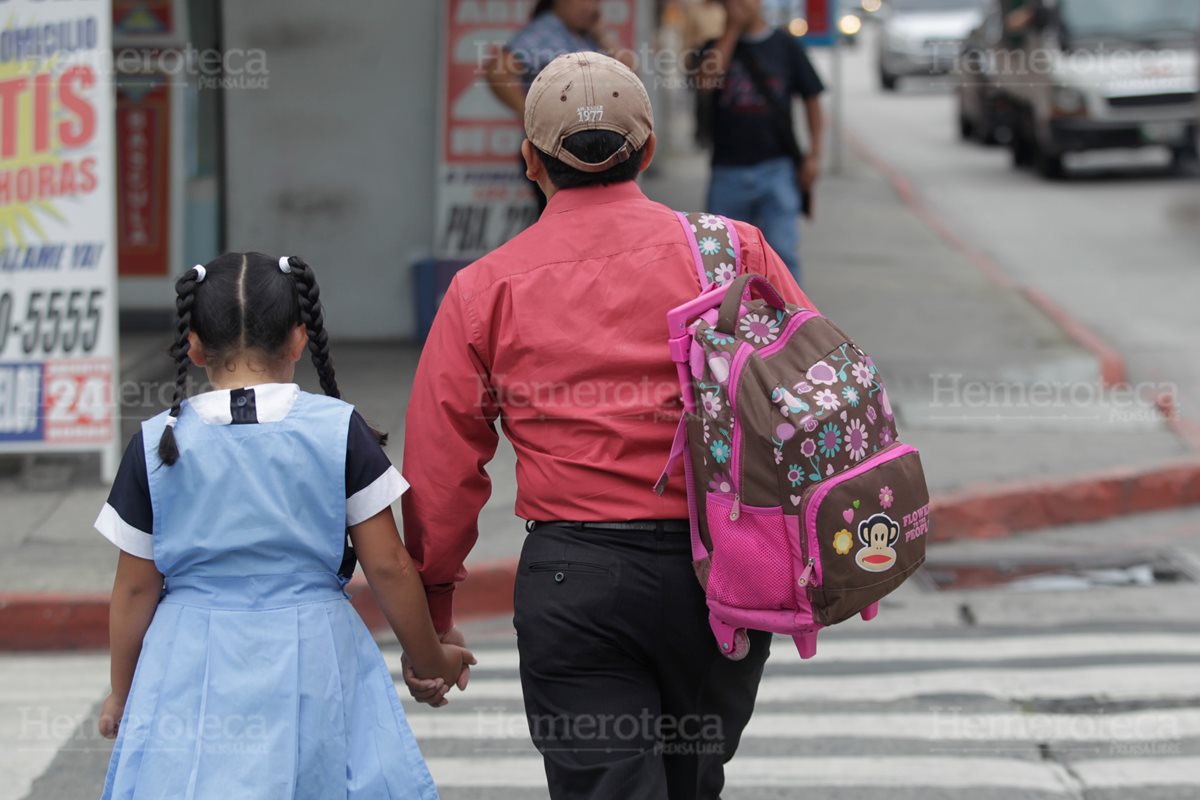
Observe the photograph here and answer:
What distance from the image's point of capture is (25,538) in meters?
6.60

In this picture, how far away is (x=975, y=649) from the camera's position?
573 centimetres

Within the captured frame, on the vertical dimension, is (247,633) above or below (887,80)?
below

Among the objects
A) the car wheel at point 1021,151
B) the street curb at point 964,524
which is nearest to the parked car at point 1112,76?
the car wheel at point 1021,151

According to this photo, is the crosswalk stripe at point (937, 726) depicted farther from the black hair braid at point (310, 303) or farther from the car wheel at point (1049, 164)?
the car wheel at point (1049, 164)

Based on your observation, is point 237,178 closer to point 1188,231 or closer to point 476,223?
point 476,223

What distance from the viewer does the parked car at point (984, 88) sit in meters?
19.2

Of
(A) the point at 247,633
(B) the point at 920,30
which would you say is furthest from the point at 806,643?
(B) the point at 920,30

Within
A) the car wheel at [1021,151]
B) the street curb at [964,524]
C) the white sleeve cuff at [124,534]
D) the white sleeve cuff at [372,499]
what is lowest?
the street curb at [964,524]

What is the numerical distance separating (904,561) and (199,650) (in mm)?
1290

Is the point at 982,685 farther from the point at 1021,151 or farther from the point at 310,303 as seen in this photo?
the point at 1021,151

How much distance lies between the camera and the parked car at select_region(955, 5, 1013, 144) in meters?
19.2

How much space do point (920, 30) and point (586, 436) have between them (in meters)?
26.4

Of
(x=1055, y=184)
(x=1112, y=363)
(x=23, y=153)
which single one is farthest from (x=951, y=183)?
(x=23, y=153)

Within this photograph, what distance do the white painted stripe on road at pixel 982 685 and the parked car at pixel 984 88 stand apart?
47.0 ft
